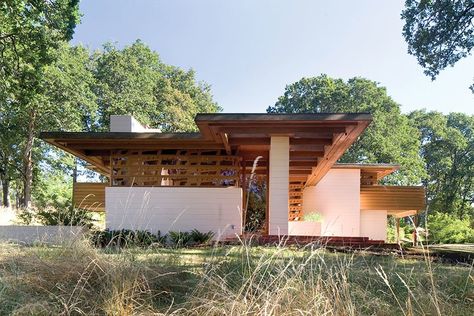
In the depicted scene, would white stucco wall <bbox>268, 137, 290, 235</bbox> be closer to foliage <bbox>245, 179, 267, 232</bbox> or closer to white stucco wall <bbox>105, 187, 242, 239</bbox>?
white stucco wall <bbox>105, 187, 242, 239</bbox>

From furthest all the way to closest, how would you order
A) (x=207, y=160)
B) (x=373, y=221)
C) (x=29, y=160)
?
(x=29, y=160)
(x=373, y=221)
(x=207, y=160)

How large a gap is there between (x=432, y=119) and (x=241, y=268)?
3596 centimetres

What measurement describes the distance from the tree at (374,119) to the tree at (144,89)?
8.58 m

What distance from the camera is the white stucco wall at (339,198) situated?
17.6 metres

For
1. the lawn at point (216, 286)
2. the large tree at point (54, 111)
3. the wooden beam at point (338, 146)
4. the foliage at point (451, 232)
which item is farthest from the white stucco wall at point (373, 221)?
the large tree at point (54, 111)

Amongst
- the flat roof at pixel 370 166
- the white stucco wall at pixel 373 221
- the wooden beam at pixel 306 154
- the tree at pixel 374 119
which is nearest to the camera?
the wooden beam at pixel 306 154

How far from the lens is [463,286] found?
→ 376cm

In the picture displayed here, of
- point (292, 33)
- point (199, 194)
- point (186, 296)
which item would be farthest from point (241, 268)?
point (292, 33)

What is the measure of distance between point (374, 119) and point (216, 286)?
27381 mm

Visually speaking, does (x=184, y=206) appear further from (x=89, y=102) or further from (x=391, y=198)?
(x=89, y=102)

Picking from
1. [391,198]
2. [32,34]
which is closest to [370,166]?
[391,198]

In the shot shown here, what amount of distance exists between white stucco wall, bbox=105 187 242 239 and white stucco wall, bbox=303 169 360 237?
7.14m

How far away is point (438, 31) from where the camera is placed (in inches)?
470

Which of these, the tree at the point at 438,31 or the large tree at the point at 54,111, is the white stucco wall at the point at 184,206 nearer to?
the tree at the point at 438,31
